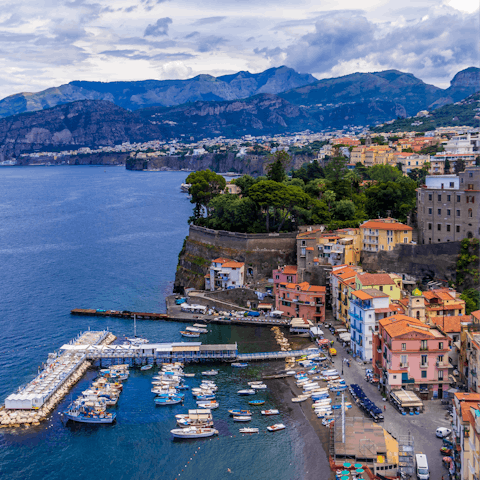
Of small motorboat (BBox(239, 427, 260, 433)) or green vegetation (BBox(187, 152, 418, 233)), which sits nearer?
small motorboat (BBox(239, 427, 260, 433))

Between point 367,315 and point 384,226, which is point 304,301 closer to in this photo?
point 367,315

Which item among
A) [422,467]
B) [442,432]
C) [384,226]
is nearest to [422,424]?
[442,432]

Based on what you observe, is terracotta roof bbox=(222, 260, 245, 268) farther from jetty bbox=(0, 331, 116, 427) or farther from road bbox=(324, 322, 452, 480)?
road bbox=(324, 322, 452, 480)

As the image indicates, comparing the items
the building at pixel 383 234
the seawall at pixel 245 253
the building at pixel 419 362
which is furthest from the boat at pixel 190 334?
the building at pixel 419 362

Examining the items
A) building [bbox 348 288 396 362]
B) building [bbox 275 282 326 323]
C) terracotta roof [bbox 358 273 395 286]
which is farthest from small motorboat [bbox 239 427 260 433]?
building [bbox 275 282 326 323]

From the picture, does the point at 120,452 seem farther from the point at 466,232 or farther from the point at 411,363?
the point at 466,232

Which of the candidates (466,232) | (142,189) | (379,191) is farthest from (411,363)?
(142,189)

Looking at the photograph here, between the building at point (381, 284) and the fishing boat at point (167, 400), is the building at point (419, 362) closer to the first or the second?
the building at point (381, 284)
